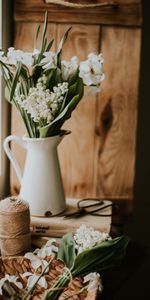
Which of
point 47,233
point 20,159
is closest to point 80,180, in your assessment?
point 20,159

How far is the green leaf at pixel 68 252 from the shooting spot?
1233 mm

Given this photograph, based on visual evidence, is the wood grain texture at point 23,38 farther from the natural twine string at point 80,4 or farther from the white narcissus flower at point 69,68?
the white narcissus flower at point 69,68

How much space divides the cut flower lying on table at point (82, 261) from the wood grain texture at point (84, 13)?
85 cm

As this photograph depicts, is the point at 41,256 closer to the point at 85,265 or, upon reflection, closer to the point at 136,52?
the point at 85,265

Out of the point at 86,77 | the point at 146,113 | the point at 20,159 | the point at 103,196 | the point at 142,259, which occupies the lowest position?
the point at 142,259

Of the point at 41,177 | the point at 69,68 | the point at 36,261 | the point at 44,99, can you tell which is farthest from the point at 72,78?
the point at 36,261

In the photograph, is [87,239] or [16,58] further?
[16,58]

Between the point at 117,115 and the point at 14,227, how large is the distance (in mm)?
683

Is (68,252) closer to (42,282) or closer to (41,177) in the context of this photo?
(42,282)

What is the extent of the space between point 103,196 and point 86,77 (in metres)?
0.58

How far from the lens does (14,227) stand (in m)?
1.37

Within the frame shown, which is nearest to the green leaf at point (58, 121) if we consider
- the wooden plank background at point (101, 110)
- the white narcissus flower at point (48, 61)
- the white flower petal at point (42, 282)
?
the white narcissus flower at point (48, 61)

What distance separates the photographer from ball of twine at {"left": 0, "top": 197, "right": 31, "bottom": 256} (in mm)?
1353

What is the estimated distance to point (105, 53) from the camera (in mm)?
1828
